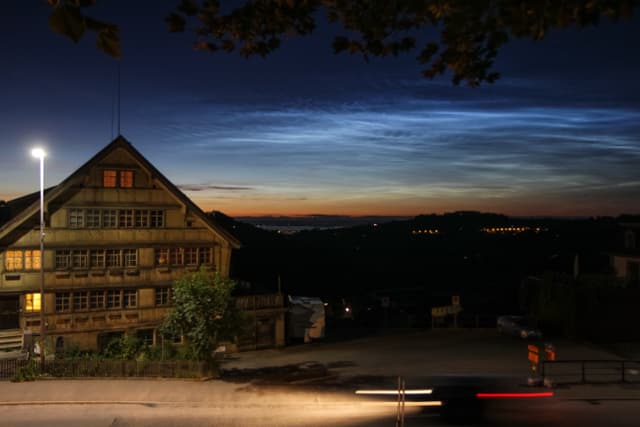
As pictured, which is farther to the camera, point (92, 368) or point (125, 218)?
point (125, 218)

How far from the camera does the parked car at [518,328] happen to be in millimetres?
39656

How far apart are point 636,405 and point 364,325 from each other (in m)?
27.7

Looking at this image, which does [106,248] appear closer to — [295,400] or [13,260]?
[13,260]

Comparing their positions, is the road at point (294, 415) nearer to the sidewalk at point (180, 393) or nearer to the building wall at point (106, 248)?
the sidewalk at point (180, 393)

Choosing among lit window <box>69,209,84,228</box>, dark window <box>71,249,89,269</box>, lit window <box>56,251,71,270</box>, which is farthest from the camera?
dark window <box>71,249,89,269</box>

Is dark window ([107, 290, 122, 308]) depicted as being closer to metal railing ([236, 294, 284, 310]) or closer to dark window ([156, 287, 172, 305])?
dark window ([156, 287, 172, 305])

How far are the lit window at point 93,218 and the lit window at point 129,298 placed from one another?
13.3 ft

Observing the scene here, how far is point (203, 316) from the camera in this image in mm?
29359

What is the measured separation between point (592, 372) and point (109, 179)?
84.7ft

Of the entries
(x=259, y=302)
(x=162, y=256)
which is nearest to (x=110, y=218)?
(x=162, y=256)

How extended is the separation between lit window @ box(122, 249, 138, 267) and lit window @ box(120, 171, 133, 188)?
362 centimetres

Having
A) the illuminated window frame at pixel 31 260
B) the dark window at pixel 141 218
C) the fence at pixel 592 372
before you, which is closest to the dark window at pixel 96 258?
the dark window at pixel 141 218

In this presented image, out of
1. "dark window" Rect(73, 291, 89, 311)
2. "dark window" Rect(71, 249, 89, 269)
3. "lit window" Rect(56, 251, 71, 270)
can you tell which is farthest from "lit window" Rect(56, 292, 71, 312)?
"dark window" Rect(71, 249, 89, 269)

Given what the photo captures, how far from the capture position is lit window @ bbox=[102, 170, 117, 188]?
1417 inches
